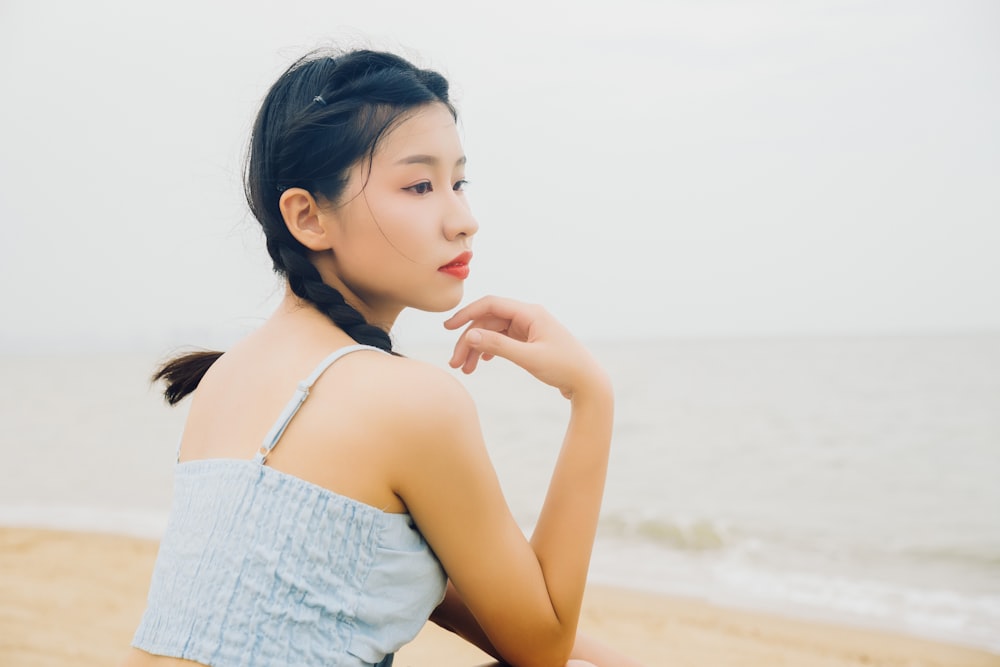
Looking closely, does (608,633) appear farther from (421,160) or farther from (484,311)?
(421,160)

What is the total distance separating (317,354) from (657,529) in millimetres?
7166

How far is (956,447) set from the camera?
12312 millimetres

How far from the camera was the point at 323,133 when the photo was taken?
5.18 ft

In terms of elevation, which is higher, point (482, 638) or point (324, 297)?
point (324, 297)

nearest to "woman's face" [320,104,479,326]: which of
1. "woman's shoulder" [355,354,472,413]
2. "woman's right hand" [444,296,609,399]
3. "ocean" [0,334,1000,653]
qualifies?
"woman's right hand" [444,296,609,399]

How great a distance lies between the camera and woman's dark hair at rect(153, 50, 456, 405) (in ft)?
5.17

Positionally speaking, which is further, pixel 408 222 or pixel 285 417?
pixel 408 222

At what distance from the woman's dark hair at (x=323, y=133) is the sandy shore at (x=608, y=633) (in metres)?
3.66

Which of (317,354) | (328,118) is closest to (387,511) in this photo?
(317,354)

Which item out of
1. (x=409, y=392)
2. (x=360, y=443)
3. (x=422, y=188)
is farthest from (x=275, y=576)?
(x=422, y=188)

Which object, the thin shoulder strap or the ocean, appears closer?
the thin shoulder strap

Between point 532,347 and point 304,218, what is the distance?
52cm

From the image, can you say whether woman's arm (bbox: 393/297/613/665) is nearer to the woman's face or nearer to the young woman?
the young woman

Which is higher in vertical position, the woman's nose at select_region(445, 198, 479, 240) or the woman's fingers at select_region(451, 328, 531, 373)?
the woman's nose at select_region(445, 198, 479, 240)
